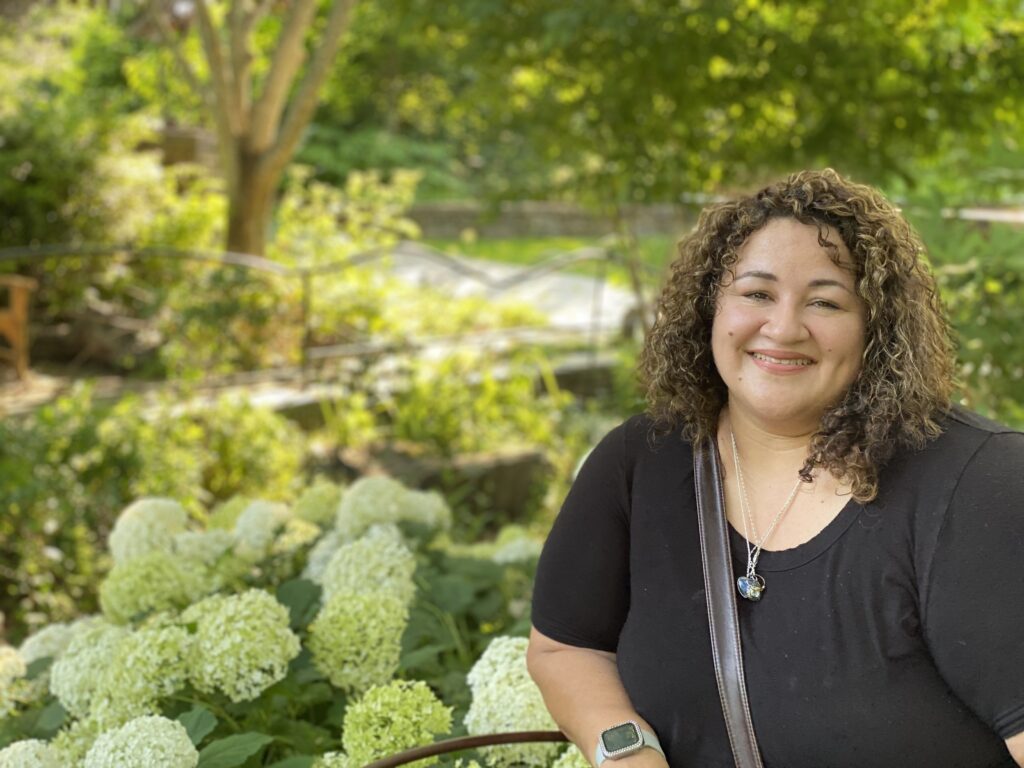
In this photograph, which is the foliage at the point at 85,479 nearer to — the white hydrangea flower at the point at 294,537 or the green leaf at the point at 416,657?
the white hydrangea flower at the point at 294,537

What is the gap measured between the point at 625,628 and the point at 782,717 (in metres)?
0.35

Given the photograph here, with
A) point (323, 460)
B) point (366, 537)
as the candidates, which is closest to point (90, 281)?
point (323, 460)

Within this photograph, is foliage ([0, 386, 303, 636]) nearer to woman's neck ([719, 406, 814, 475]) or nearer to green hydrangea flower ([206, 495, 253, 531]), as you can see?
green hydrangea flower ([206, 495, 253, 531])

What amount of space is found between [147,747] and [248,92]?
6200 mm

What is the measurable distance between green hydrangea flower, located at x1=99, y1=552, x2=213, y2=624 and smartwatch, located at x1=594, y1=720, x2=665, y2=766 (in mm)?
1404

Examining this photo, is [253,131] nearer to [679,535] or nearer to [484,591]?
[484,591]

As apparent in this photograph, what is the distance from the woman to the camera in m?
1.81

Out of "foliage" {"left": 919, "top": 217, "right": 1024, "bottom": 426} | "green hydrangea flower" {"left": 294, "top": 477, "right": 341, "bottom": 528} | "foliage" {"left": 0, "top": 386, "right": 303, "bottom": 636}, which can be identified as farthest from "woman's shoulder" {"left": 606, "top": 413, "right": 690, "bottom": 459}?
"foliage" {"left": 0, "top": 386, "right": 303, "bottom": 636}

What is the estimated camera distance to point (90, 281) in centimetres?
827

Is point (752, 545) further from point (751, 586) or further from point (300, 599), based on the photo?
point (300, 599)

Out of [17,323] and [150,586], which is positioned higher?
[17,323]

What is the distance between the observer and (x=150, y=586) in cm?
303

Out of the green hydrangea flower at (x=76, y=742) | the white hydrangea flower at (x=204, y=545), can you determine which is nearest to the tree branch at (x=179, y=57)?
the white hydrangea flower at (x=204, y=545)

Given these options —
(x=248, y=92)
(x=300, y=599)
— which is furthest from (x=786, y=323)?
(x=248, y=92)
